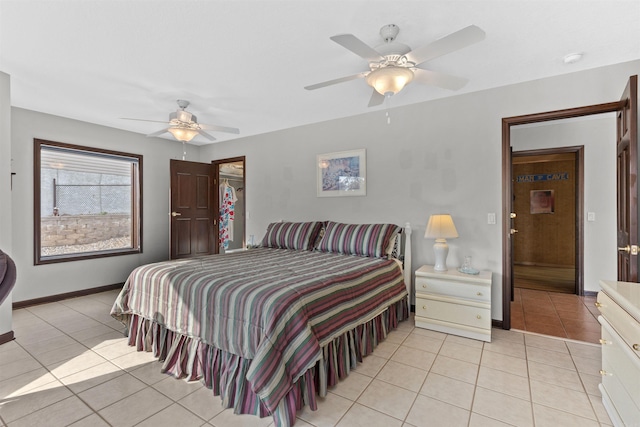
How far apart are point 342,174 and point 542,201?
15.6 ft

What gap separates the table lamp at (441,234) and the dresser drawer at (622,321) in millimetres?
1291

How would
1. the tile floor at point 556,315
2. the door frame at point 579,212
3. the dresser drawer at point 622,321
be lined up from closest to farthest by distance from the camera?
the dresser drawer at point 622,321 → the tile floor at point 556,315 → the door frame at point 579,212

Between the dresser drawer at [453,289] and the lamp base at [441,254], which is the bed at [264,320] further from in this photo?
the lamp base at [441,254]

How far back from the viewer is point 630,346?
1.41m

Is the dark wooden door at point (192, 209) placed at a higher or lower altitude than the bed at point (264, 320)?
higher

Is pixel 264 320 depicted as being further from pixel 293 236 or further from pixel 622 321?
pixel 293 236

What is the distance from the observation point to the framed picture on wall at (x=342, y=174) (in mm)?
3980

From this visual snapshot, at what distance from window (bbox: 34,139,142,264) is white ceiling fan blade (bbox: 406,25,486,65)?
4.63m

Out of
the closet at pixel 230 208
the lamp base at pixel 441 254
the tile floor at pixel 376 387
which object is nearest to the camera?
the tile floor at pixel 376 387

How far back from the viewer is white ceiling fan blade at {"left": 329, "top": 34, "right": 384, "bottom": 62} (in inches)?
67.0

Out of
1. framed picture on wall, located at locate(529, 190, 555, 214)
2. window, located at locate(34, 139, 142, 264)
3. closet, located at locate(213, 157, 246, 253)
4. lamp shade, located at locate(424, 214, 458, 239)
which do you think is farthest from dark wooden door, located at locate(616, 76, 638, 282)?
window, located at locate(34, 139, 142, 264)

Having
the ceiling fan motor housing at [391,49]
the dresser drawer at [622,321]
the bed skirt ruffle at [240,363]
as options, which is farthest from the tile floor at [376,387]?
the ceiling fan motor housing at [391,49]

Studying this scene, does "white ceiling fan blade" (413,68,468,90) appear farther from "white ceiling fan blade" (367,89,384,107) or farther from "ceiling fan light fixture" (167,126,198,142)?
"ceiling fan light fixture" (167,126,198,142)

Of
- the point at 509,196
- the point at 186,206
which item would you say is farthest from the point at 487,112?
the point at 186,206
